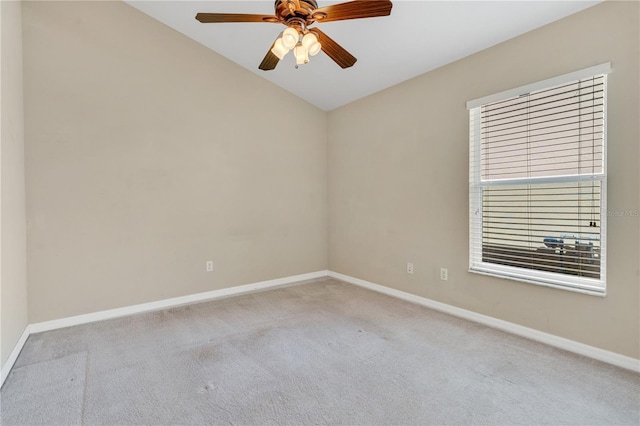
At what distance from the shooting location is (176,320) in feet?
9.55

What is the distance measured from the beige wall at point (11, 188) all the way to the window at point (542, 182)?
3.61m

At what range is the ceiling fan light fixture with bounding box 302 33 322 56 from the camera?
182cm

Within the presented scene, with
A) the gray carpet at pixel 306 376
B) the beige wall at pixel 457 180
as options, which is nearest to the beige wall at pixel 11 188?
the gray carpet at pixel 306 376

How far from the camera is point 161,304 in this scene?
10.6ft

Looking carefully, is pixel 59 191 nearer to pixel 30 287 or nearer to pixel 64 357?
pixel 30 287

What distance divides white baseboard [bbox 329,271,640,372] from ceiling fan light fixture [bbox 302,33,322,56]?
2.60 meters

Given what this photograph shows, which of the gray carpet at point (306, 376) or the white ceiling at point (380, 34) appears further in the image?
the white ceiling at point (380, 34)

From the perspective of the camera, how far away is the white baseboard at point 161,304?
273 centimetres

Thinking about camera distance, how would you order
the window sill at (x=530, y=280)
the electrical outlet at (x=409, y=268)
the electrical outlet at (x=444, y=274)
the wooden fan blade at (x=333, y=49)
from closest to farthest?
the wooden fan blade at (x=333, y=49)
the window sill at (x=530, y=280)
the electrical outlet at (x=444, y=274)
the electrical outlet at (x=409, y=268)

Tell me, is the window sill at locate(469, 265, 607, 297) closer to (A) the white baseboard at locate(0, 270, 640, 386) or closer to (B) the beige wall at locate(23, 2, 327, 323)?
(A) the white baseboard at locate(0, 270, 640, 386)

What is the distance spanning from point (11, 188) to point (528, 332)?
409 centimetres

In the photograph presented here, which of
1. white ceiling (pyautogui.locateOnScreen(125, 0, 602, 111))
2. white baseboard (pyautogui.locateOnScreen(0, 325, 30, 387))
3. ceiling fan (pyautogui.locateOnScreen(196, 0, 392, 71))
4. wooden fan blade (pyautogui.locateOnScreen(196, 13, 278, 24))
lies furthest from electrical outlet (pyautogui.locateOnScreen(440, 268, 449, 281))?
white baseboard (pyautogui.locateOnScreen(0, 325, 30, 387))

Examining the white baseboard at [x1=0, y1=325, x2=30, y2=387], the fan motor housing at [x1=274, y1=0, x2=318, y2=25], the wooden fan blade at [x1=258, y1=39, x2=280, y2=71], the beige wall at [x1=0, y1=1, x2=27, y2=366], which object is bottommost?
the white baseboard at [x1=0, y1=325, x2=30, y2=387]

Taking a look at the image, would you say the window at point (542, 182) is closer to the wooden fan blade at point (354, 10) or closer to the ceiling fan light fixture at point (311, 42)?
the wooden fan blade at point (354, 10)
